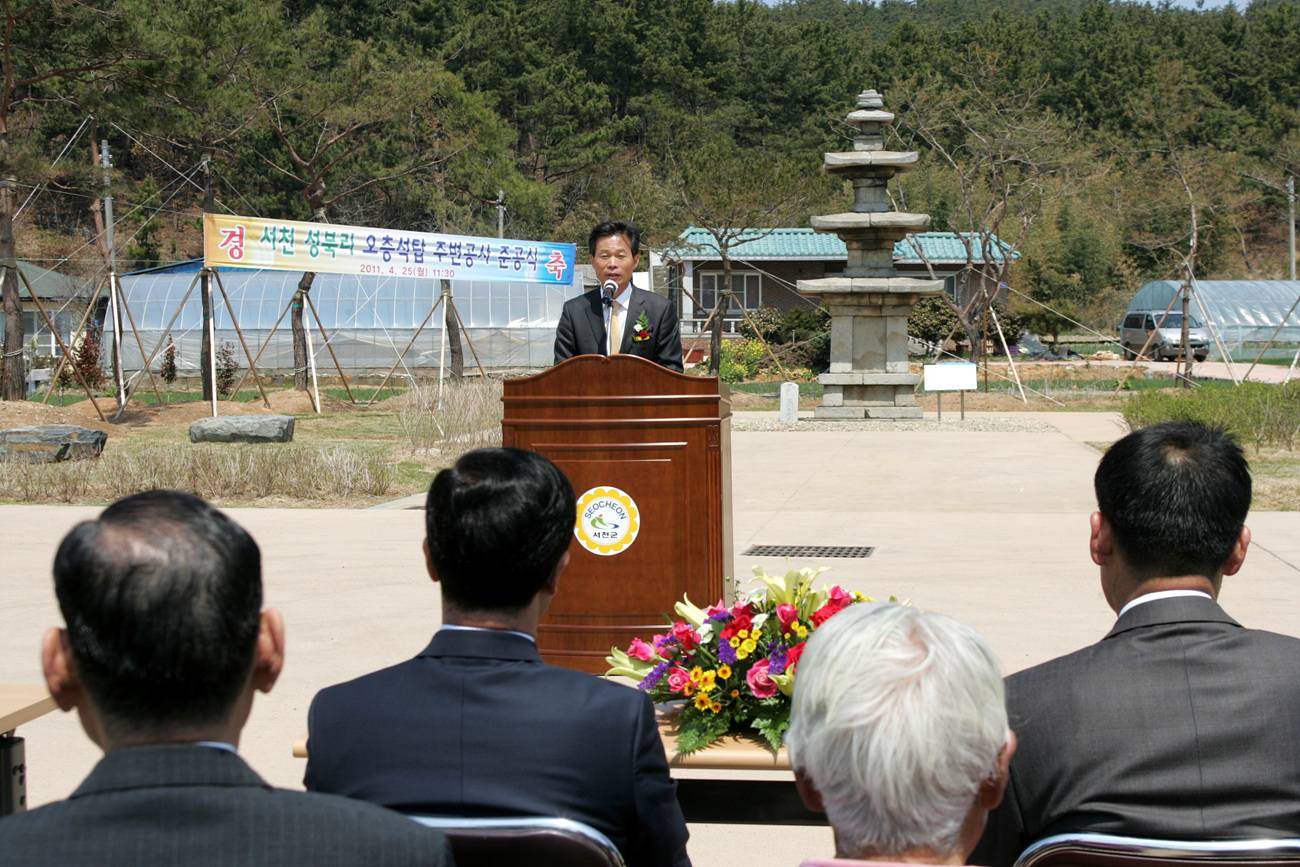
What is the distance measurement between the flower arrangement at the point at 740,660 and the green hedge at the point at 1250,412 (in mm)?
11551

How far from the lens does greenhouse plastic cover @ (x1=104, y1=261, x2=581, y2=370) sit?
3086cm

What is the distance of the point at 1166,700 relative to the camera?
1968mm

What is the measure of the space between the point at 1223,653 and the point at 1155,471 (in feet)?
1.15

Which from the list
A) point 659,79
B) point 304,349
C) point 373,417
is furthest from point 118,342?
point 659,79

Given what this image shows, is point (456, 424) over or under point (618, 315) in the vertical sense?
under

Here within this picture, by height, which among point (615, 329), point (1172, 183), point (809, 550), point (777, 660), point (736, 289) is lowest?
point (809, 550)

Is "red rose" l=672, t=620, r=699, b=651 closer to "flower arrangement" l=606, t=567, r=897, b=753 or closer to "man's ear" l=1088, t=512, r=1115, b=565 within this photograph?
"flower arrangement" l=606, t=567, r=897, b=753

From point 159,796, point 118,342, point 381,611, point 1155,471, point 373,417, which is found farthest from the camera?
point 373,417

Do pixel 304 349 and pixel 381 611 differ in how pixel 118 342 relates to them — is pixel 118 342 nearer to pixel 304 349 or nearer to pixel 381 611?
pixel 304 349

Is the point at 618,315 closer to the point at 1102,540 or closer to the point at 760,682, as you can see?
the point at 760,682

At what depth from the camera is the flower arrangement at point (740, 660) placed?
2676mm

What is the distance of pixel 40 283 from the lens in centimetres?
3728

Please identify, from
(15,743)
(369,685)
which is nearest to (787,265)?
(15,743)

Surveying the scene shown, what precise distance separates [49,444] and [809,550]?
403 inches
